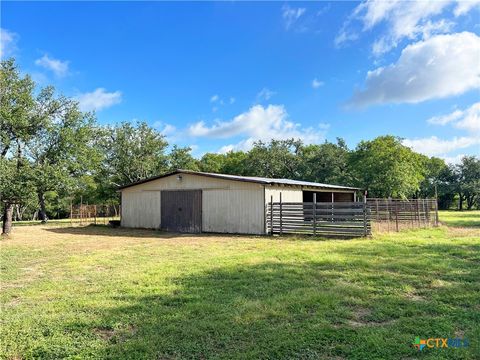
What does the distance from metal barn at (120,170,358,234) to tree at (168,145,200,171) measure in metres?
16.0

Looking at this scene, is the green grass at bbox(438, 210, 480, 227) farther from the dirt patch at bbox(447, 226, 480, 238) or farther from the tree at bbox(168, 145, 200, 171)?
the tree at bbox(168, 145, 200, 171)

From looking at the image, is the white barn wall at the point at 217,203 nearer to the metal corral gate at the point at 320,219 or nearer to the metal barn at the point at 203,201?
the metal barn at the point at 203,201

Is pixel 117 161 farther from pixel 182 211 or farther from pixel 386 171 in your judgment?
pixel 386 171

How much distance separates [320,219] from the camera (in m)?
13.7

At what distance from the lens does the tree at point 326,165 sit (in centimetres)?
3722

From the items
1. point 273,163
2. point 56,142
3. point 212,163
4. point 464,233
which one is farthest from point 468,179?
point 56,142

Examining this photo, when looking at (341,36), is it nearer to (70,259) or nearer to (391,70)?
(391,70)

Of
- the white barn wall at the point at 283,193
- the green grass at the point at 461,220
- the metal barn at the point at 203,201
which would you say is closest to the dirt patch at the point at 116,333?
the metal barn at the point at 203,201

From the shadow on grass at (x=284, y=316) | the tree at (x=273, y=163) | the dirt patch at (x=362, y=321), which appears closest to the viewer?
the shadow on grass at (x=284, y=316)

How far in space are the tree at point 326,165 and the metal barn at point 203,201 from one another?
60.7 feet

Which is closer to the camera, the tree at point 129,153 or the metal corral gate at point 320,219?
the metal corral gate at point 320,219

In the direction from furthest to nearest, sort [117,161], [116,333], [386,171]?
[117,161]
[386,171]
[116,333]

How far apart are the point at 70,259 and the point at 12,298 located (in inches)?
136

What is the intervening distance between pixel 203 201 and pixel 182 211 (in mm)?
1374
